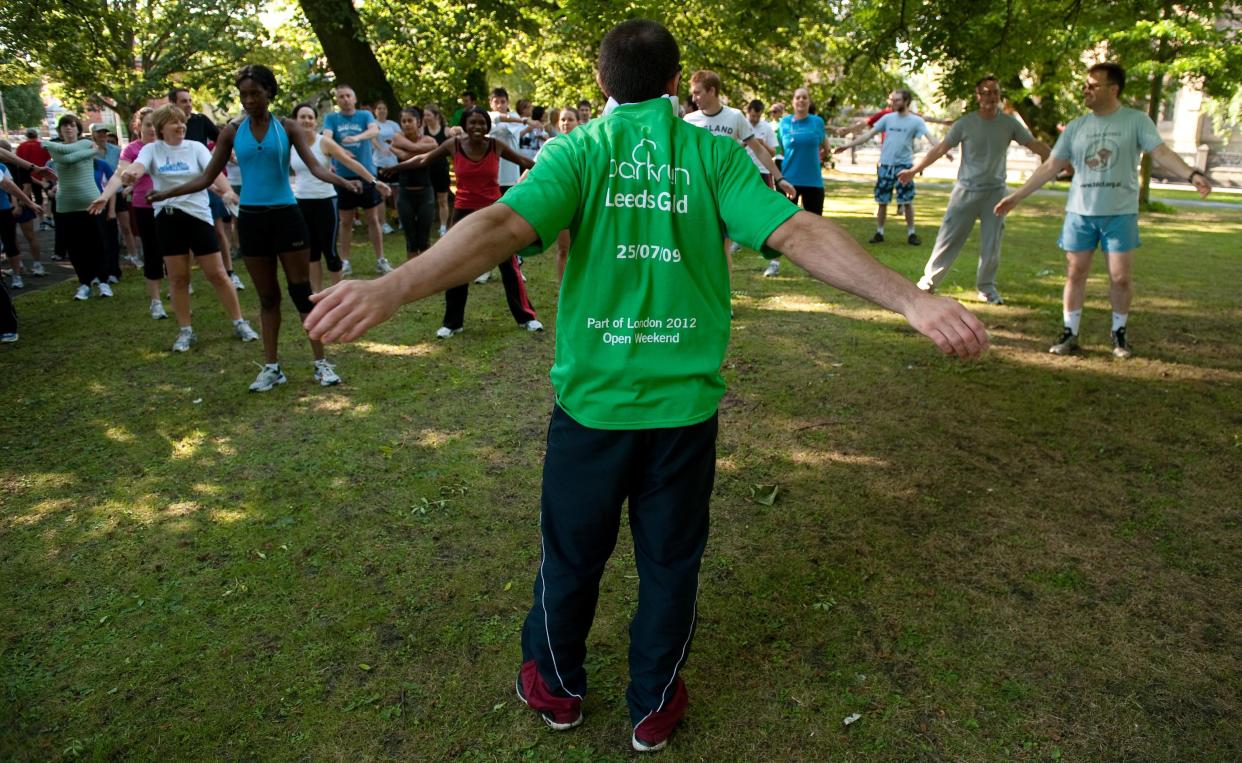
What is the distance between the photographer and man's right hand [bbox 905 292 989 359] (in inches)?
85.0

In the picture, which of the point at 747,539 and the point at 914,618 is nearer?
the point at 914,618

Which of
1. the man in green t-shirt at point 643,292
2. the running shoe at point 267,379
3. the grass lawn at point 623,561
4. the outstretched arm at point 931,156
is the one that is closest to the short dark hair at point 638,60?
the man in green t-shirt at point 643,292

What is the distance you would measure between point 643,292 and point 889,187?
12.1 m

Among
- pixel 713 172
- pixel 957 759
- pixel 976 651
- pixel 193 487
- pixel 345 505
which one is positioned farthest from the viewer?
pixel 193 487

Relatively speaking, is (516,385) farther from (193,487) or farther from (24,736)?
(24,736)

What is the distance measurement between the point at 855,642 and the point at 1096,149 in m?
5.20

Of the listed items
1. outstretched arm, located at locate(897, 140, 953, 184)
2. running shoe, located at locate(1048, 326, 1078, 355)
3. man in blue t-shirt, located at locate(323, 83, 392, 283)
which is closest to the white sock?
running shoe, located at locate(1048, 326, 1078, 355)

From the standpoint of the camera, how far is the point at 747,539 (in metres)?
4.37

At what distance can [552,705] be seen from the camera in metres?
3.02

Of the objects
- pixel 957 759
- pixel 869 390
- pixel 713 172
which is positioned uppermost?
pixel 713 172

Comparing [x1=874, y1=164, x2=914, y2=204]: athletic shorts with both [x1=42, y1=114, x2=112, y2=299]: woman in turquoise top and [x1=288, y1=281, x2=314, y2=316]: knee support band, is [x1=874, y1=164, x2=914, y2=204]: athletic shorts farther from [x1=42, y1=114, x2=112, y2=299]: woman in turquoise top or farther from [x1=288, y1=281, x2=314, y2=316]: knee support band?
[x1=42, y1=114, x2=112, y2=299]: woman in turquoise top

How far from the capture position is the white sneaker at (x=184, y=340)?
7.90 metres

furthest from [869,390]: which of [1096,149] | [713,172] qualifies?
[713,172]

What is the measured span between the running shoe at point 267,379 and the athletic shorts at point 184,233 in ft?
4.54
